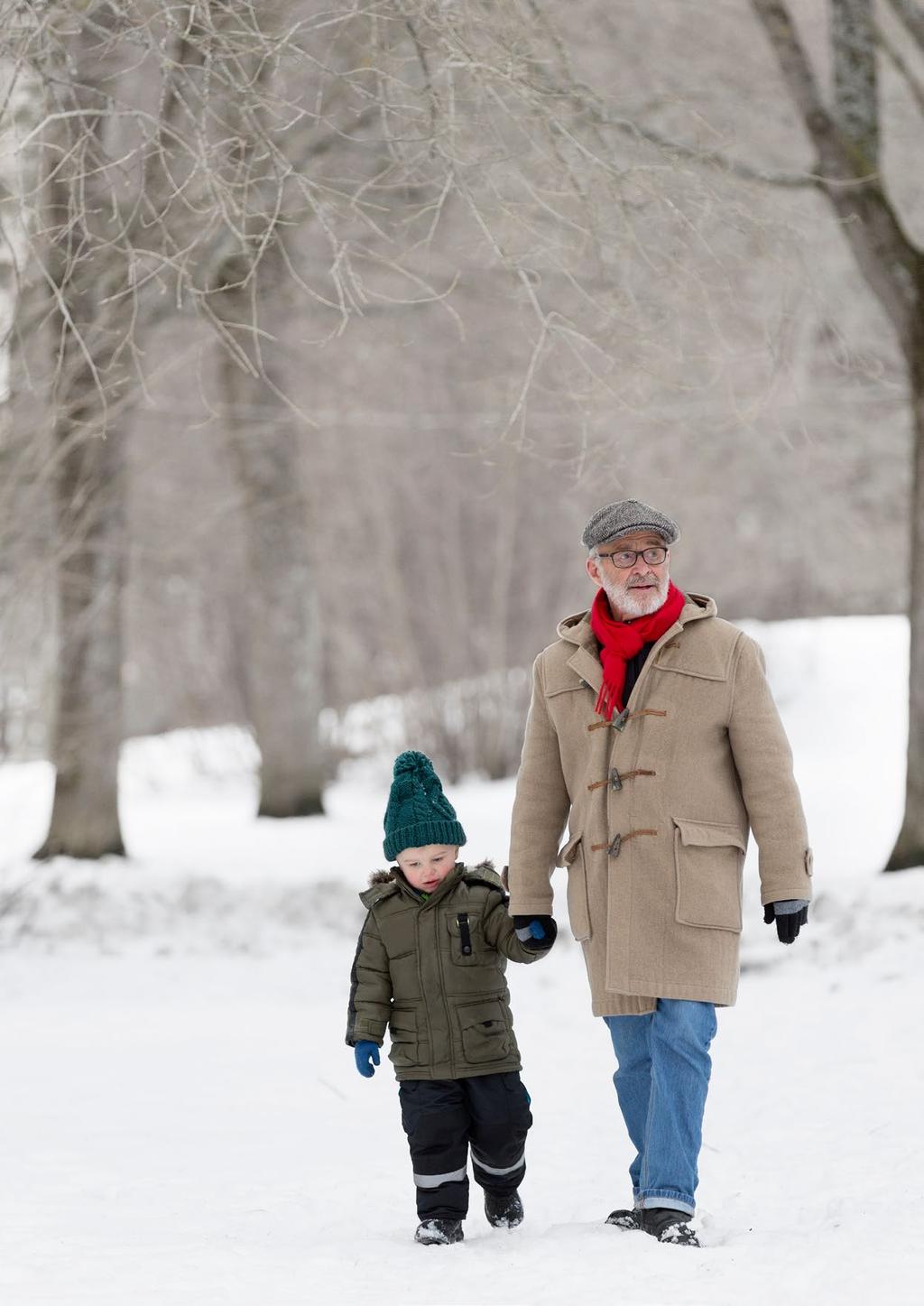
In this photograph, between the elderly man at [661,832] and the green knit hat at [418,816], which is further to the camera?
the green knit hat at [418,816]

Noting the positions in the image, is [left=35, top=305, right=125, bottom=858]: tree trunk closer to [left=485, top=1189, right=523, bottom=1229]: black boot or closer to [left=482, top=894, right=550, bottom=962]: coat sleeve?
[left=482, top=894, right=550, bottom=962]: coat sleeve

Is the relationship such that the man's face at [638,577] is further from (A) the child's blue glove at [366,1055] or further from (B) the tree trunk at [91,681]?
(B) the tree trunk at [91,681]

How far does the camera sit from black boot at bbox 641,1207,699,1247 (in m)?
3.88

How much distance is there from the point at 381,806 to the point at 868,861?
7.31m

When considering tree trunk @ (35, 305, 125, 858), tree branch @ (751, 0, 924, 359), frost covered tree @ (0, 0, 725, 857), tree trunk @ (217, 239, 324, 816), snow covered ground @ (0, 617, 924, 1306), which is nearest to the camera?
snow covered ground @ (0, 617, 924, 1306)

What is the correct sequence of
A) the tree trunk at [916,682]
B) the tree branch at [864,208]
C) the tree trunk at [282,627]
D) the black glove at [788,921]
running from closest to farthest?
the black glove at [788,921] → the tree trunk at [916,682] → the tree branch at [864,208] → the tree trunk at [282,627]

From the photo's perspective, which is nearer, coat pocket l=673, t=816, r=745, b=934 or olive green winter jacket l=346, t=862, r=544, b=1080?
coat pocket l=673, t=816, r=745, b=934

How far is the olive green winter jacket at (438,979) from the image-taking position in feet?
13.6

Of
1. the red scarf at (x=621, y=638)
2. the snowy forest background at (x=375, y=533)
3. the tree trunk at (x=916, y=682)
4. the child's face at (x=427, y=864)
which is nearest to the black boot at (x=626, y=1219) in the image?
the snowy forest background at (x=375, y=533)

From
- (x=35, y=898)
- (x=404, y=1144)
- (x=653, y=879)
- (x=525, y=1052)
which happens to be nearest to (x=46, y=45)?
(x=653, y=879)

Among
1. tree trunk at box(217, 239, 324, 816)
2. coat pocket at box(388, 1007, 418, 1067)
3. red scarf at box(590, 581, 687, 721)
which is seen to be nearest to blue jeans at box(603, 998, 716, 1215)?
coat pocket at box(388, 1007, 418, 1067)

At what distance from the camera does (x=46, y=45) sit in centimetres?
529

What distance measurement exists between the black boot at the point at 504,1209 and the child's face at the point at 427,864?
787mm

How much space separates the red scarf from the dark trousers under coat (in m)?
0.96
